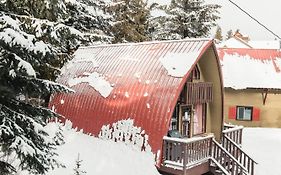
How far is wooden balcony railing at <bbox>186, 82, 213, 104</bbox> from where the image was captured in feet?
47.8

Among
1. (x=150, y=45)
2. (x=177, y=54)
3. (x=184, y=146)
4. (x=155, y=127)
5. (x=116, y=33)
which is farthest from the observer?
(x=116, y=33)

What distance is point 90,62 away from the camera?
17.4 meters

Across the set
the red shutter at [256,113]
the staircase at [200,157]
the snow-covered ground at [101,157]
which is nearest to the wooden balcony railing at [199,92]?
the staircase at [200,157]

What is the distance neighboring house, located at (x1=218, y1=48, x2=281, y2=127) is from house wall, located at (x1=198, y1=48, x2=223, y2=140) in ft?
35.7

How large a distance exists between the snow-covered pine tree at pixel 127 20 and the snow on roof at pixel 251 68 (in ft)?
24.5

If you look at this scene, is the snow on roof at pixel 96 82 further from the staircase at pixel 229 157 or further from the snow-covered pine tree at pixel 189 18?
the snow-covered pine tree at pixel 189 18

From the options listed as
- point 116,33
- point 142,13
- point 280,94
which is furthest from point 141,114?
point 280,94

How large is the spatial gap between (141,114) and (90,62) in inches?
193

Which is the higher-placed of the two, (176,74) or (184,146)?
(176,74)

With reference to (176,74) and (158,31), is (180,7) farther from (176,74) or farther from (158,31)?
(176,74)

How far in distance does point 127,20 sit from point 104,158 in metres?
15.8

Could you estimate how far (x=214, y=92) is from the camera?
16844 mm

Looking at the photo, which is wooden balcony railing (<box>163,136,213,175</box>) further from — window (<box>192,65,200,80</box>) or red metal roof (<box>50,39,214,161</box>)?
window (<box>192,65,200,80</box>)

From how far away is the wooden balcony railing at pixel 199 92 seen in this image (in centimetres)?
1456
